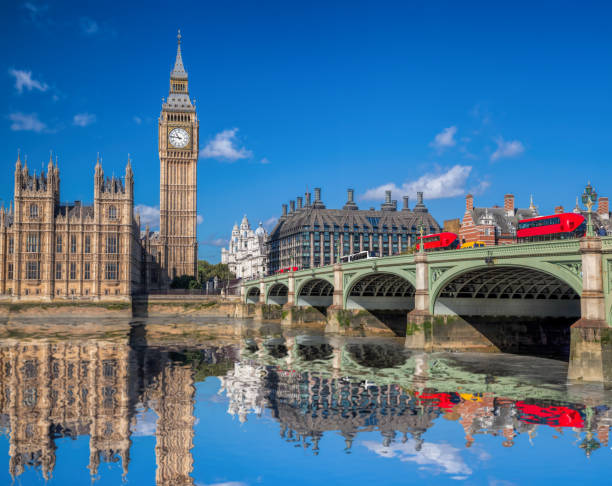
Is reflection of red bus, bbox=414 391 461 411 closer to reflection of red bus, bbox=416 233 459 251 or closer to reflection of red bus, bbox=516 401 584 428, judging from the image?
reflection of red bus, bbox=516 401 584 428

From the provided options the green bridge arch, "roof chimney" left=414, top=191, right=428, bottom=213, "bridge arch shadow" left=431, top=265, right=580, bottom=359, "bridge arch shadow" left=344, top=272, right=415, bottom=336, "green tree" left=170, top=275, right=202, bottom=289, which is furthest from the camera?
"roof chimney" left=414, top=191, right=428, bottom=213

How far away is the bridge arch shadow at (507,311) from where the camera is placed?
5441cm

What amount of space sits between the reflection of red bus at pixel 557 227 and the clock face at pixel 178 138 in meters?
116

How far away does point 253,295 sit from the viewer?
133m

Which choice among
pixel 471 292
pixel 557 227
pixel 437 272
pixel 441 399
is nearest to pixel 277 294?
pixel 471 292

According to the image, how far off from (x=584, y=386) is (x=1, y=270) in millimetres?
113957

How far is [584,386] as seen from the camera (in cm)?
3447

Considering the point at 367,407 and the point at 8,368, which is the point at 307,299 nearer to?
the point at 8,368

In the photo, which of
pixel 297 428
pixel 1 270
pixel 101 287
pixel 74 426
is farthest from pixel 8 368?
pixel 1 270

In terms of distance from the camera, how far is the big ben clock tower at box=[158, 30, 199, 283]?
5965 inches

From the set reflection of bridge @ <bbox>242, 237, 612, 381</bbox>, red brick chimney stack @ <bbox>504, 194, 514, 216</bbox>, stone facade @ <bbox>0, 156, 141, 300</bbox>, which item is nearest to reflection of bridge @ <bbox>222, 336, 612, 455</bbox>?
reflection of bridge @ <bbox>242, 237, 612, 381</bbox>

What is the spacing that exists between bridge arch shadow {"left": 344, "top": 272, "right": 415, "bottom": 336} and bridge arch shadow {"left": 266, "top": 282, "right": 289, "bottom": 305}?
130ft

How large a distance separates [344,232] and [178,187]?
4492cm

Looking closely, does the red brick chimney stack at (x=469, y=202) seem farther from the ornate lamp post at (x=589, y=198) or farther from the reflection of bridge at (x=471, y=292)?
the ornate lamp post at (x=589, y=198)
